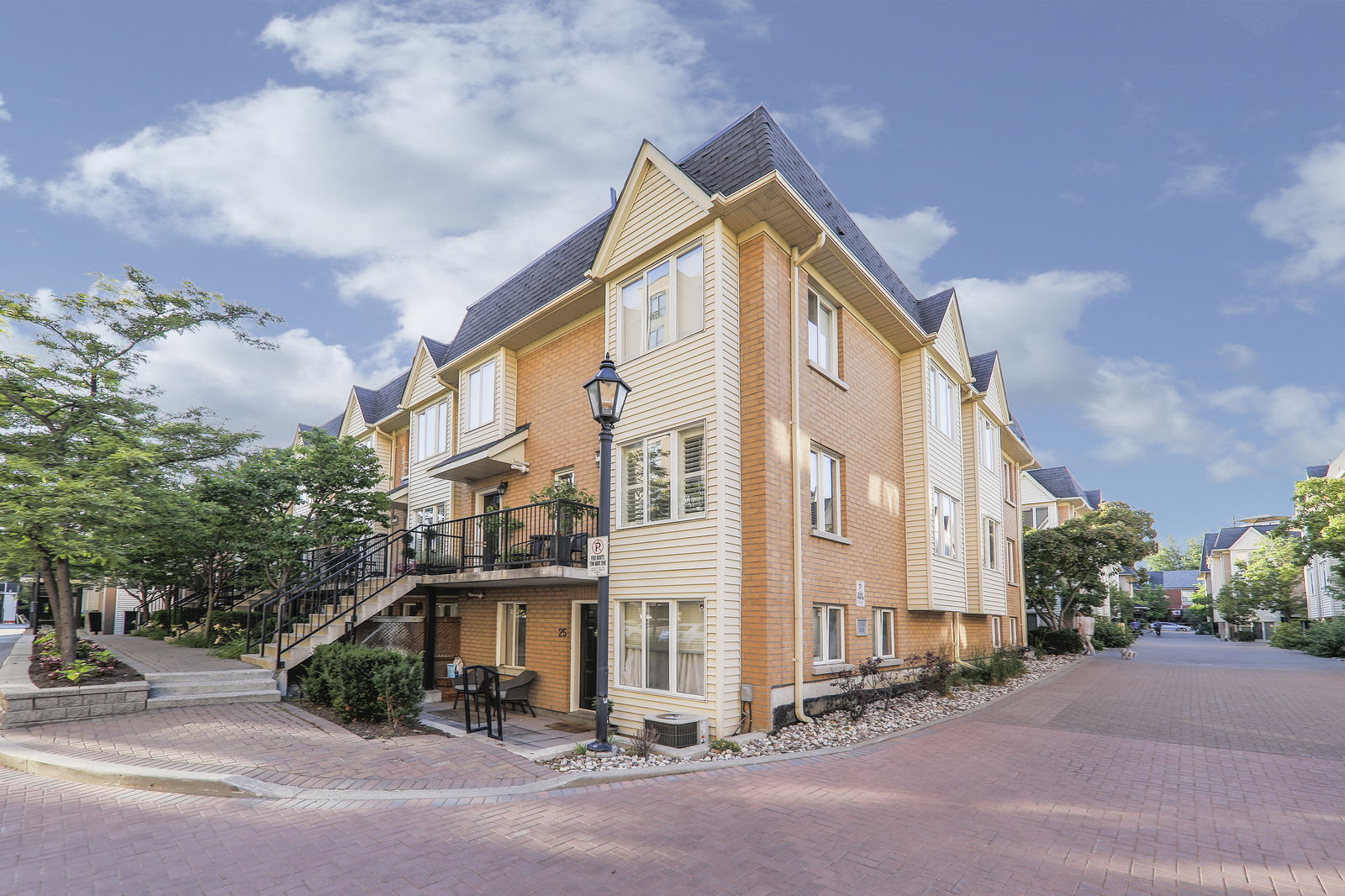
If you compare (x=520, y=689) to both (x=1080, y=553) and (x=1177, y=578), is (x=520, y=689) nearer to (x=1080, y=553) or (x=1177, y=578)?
(x=1080, y=553)

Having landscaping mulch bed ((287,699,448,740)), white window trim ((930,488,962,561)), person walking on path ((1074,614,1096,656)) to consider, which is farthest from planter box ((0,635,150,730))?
person walking on path ((1074,614,1096,656))

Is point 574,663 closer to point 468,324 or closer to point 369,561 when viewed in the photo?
point 369,561

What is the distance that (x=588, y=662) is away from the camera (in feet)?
44.4

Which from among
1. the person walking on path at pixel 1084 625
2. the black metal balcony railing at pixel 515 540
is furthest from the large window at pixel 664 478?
the person walking on path at pixel 1084 625

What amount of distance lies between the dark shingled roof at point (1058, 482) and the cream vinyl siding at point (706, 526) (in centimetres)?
3537

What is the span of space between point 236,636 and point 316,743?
37.6 ft

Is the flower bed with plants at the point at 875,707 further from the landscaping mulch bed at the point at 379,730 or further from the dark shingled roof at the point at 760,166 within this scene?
the dark shingled roof at the point at 760,166

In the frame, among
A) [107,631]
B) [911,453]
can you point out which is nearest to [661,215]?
[911,453]

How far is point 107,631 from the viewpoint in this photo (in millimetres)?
30281

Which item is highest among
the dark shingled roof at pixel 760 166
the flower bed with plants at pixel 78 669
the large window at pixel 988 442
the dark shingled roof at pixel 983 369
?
the dark shingled roof at pixel 760 166

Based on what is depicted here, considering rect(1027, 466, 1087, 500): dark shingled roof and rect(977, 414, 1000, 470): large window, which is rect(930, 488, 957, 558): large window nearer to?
rect(977, 414, 1000, 470): large window

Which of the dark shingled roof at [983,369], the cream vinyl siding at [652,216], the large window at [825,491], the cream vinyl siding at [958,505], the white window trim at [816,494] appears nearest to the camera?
the cream vinyl siding at [652,216]

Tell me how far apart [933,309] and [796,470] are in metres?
8.31

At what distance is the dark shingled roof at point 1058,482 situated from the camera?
4019cm
